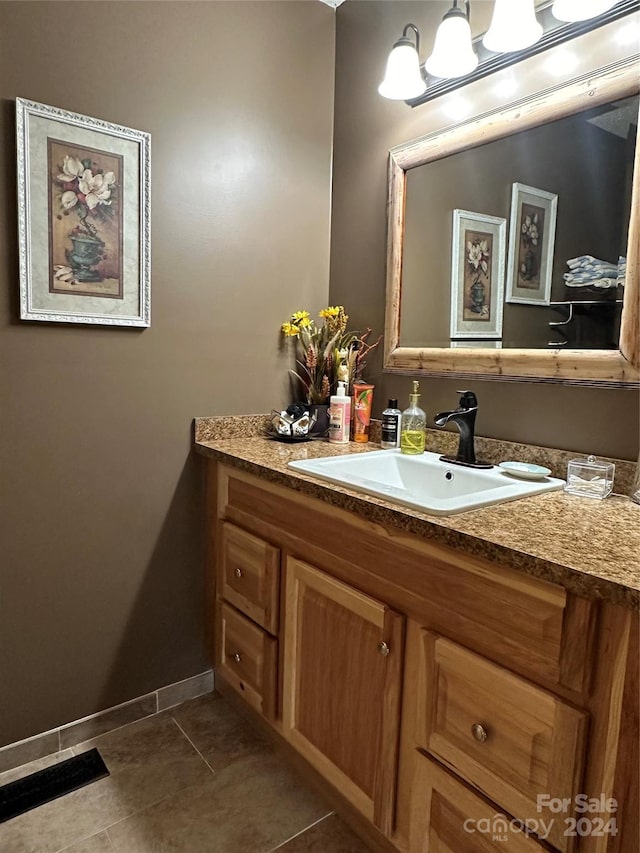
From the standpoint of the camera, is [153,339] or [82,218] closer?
[82,218]

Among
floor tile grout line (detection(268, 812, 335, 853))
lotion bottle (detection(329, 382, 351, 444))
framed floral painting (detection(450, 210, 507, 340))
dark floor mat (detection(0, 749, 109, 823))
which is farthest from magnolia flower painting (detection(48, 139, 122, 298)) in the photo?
floor tile grout line (detection(268, 812, 335, 853))

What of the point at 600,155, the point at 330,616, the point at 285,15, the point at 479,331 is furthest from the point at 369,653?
the point at 285,15

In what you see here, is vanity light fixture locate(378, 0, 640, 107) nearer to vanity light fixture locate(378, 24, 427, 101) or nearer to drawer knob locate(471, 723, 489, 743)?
vanity light fixture locate(378, 24, 427, 101)

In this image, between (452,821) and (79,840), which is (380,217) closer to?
(452,821)

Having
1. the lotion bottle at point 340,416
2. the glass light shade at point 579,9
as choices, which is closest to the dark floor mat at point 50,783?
the lotion bottle at point 340,416

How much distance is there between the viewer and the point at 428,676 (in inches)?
42.2

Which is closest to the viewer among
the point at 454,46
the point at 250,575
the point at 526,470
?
the point at 526,470

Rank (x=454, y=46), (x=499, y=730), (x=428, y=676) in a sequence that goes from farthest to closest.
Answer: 1. (x=454, y=46)
2. (x=428, y=676)
3. (x=499, y=730)

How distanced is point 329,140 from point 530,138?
0.85 metres

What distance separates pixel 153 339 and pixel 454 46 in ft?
3.86

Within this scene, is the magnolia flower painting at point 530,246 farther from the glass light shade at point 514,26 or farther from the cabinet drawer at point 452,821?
the cabinet drawer at point 452,821

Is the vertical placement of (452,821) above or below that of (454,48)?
below

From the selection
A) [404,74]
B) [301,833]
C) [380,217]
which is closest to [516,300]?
[380,217]

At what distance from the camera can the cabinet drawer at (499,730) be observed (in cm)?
85
